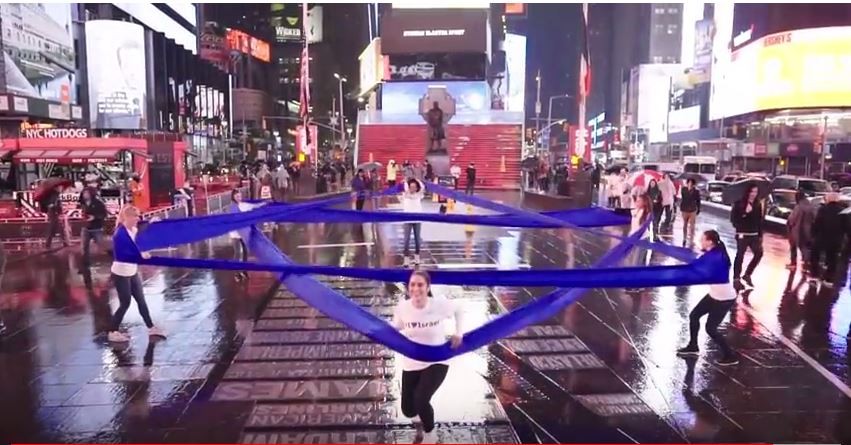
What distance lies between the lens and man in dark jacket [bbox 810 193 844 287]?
11602mm

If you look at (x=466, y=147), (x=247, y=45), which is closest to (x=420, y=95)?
(x=466, y=147)

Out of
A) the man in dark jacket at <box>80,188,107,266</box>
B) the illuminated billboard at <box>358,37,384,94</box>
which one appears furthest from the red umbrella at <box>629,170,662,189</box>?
the illuminated billboard at <box>358,37,384,94</box>

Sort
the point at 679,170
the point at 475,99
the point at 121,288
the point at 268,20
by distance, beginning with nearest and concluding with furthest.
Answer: the point at 121,288 < the point at 679,170 < the point at 475,99 < the point at 268,20

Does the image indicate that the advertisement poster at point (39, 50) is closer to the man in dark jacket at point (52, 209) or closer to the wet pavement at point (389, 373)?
the man in dark jacket at point (52, 209)

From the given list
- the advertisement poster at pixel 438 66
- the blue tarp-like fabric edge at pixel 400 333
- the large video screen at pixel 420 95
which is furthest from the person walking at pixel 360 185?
the advertisement poster at pixel 438 66

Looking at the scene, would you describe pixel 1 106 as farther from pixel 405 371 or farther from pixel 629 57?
pixel 629 57

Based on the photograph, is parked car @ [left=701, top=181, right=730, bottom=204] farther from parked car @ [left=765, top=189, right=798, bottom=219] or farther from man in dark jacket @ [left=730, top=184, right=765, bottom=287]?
man in dark jacket @ [left=730, top=184, right=765, bottom=287]

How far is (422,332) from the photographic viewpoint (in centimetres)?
504

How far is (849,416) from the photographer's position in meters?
5.94

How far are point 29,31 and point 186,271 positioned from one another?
3401 cm

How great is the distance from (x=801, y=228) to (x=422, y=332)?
11.1 meters

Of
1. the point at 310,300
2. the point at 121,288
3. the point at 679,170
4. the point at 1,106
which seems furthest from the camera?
the point at 679,170

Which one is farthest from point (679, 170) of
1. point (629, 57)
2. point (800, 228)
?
point (629, 57)

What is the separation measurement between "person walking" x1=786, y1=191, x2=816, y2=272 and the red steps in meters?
26.4
